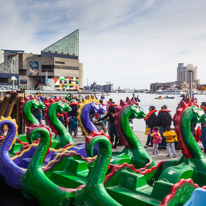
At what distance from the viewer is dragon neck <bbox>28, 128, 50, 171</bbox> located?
385 cm

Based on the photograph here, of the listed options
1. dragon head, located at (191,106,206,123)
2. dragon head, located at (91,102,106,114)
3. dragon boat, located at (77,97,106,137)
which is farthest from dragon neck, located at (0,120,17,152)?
dragon head, located at (191,106,206,123)

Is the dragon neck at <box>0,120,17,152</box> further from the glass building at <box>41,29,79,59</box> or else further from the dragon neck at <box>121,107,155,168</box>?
the glass building at <box>41,29,79,59</box>

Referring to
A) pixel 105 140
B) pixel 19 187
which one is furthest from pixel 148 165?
pixel 19 187

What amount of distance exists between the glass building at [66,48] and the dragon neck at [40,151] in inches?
2598

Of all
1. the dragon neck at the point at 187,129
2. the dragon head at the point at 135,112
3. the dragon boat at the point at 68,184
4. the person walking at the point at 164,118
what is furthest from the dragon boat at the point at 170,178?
the person walking at the point at 164,118

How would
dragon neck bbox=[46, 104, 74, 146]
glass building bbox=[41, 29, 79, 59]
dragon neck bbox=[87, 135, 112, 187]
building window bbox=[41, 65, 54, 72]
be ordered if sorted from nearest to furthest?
dragon neck bbox=[87, 135, 112, 187] → dragon neck bbox=[46, 104, 74, 146] → building window bbox=[41, 65, 54, 72] → glass building bbox=[41, 29, 79, 59]

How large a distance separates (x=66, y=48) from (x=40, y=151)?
69.1m

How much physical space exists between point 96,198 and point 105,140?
27.2 inches

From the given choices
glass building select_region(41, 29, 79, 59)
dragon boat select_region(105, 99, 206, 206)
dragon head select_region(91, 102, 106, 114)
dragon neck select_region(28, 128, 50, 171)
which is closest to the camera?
dragon boat select_region(105, 99, 206, 206)

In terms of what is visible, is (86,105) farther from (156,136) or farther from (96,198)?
(96,198)

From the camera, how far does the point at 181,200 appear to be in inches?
115

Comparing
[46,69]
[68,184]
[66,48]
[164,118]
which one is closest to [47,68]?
[46,69]

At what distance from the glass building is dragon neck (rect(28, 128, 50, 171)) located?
6598 cm

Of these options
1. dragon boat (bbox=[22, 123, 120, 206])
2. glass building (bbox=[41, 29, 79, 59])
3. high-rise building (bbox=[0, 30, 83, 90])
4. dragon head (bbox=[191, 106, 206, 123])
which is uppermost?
glass building (bbox=[41, 29, 79, 59])
